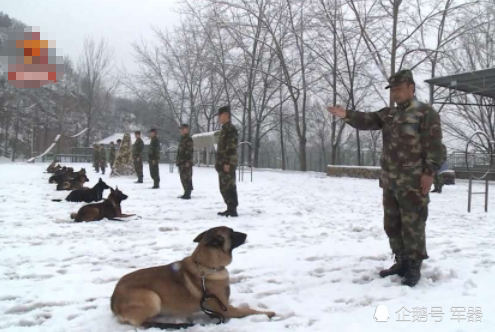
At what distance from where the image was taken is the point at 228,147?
25.7 feet

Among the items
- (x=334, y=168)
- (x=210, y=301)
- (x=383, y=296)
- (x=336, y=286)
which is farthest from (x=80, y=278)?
(x=334, y=168)

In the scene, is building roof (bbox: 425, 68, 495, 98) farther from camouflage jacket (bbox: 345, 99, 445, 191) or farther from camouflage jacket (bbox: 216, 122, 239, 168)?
camouflage jacket (bbox: 345, 99, 445, 191)

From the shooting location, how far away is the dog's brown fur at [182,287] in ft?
9.17

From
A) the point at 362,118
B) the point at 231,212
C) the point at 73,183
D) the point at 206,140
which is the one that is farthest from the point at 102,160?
the point at 362,118

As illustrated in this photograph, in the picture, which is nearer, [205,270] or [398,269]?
[205,270]

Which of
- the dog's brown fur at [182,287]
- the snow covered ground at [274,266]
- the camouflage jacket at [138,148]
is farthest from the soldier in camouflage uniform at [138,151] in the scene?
the dog's brown fur at [182,287]

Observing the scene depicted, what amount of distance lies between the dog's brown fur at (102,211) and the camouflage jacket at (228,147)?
2.24 m

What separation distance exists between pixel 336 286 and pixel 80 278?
2687 millimetres

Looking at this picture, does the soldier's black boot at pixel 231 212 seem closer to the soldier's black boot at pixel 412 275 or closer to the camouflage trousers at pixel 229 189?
the camouflage trousers at pixel 229 189

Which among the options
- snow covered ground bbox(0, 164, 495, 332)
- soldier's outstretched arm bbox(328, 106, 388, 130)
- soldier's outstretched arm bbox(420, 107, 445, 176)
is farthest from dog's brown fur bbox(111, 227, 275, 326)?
soldier's outstretched arm bbox(420, 107, 445, 176)

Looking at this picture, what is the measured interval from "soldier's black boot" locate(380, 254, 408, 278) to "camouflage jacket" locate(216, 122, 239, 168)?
4.39 meters

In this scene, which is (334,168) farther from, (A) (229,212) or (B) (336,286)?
(B) (336,286)

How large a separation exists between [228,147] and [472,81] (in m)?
11.2

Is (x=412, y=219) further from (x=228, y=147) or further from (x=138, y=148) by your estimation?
(x=138, y=148)
